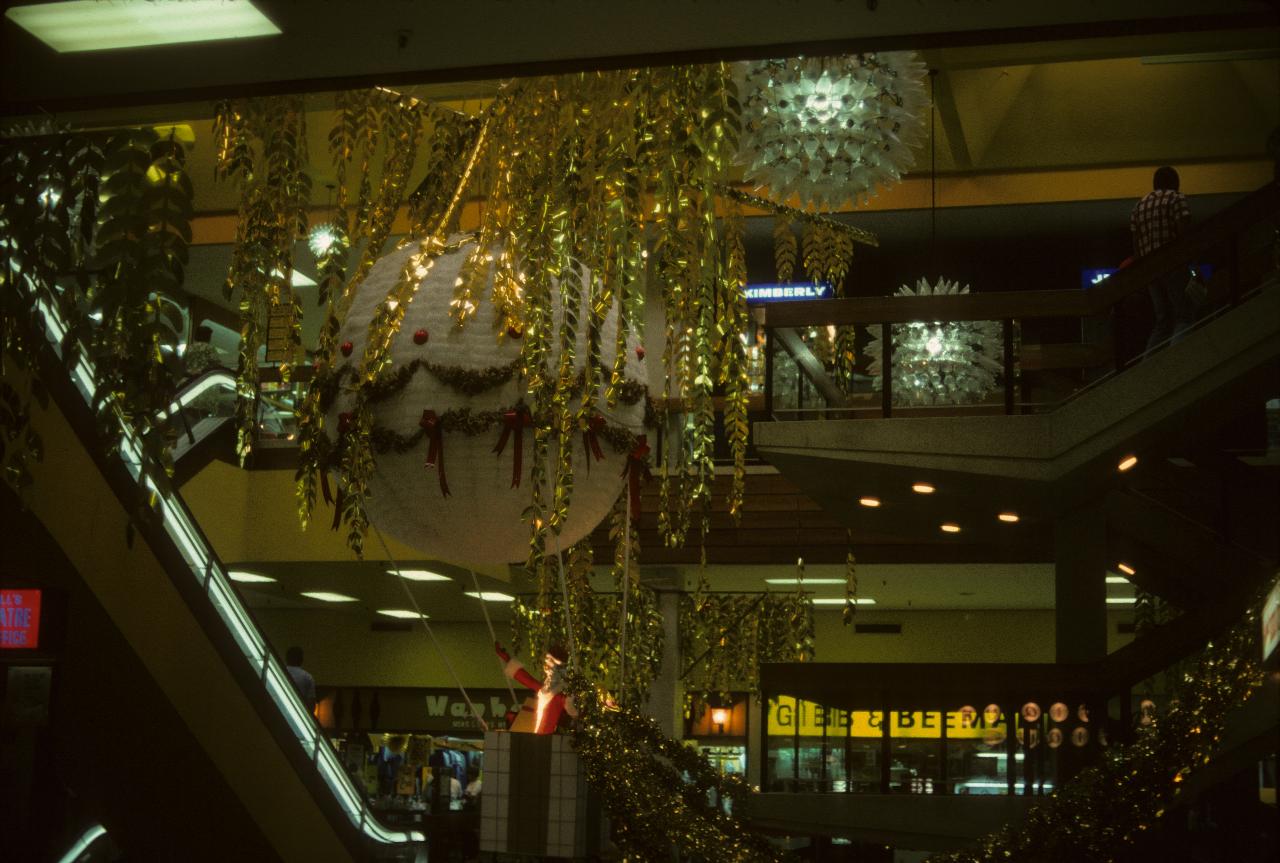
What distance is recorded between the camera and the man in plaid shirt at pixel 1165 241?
6.40 metres

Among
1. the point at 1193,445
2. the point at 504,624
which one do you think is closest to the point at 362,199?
the point at 1193,445

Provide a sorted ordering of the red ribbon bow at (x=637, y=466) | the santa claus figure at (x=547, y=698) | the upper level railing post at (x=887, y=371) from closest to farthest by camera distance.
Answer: the red ribbon bow at (x=637, y=466)
the santa claus figure at (x=547, y=698)
the upper level railing post at (x=887, y=371)

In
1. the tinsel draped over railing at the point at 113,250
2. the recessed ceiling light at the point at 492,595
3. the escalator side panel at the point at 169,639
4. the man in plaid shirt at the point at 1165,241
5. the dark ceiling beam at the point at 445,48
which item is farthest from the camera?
the recessed ceiling light at the point at 492,595

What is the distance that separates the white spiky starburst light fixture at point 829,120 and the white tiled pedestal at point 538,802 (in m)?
1.55

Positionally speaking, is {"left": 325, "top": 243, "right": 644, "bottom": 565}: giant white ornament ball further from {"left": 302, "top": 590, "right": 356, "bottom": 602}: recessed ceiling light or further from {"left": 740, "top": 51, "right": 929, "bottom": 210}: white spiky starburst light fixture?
{"left": 302, "top": 590, "right": 356, "bottom": 602}: recessed ceiling light

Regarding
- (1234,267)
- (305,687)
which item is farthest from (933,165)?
(305,687)

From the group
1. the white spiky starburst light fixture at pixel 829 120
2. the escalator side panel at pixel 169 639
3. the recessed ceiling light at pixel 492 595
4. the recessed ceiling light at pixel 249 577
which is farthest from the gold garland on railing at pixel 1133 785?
the recessed ceiling light at pixel 249 577

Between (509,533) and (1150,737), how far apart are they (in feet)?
6.04

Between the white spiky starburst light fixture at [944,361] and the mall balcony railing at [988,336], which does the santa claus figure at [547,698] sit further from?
the white spiky starburst light fixture at [944,361]

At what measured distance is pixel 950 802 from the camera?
7.51 meters

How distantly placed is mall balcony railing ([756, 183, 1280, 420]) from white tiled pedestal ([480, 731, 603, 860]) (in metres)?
2.51

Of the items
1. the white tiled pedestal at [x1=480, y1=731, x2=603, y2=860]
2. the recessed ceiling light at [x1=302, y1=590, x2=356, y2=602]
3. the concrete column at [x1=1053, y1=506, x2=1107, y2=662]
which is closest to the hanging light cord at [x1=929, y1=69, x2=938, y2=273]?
the concrete column at [x1=1053, y1=506, x2=1107, y2=662]

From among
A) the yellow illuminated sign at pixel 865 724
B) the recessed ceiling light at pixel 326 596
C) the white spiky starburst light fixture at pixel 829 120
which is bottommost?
the yellow illuminated sign at pixel 865 724

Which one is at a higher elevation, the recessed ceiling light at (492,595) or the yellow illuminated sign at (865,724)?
the recessed ceiling light at (492,595)
